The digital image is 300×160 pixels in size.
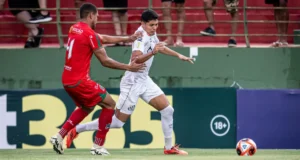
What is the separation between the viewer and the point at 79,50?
1204 centimetres

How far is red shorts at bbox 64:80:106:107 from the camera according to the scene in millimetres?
12102

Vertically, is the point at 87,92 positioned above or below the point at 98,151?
above

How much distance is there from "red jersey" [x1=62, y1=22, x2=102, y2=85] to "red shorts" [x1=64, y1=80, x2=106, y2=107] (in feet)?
0.24

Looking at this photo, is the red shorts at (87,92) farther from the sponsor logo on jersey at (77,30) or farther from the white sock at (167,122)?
the white sock at (167,122)

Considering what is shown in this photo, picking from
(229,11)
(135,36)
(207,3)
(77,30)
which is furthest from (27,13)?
(77,30)

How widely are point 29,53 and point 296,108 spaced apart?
5209mm

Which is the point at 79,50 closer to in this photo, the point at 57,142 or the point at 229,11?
the point at 57,142

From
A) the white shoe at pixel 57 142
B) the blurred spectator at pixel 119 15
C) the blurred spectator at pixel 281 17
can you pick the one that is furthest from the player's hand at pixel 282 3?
the white shoe at pixel 57 142

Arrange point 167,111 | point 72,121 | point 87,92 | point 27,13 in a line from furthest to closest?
point 27,13
point 167,111
point 72,121
point 87,92

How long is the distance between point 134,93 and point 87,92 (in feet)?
4.13

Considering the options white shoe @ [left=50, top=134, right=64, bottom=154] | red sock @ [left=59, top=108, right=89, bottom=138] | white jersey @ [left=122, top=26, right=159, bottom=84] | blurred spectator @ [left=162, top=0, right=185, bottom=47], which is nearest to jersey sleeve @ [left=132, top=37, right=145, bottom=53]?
white jersey @ [left=122, top=26, right=159, bottom=84]

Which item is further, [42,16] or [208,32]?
[42,16]

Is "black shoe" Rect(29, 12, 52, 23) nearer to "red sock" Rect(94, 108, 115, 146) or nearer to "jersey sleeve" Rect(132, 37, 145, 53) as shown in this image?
"jersey sleeve" Rect(132, 37, 145, 53)

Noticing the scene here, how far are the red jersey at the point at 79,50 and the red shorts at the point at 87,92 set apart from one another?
0.24 feet
